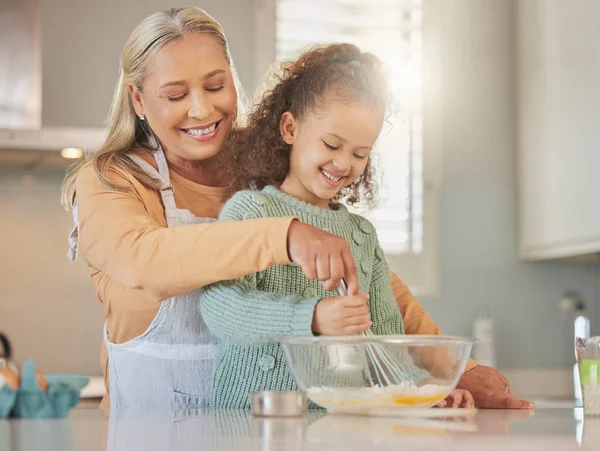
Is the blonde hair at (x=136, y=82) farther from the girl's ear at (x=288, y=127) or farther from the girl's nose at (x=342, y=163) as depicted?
the girl's nose at (x=342, y=163)

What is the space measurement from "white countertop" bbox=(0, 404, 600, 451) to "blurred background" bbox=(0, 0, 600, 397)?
2.04m

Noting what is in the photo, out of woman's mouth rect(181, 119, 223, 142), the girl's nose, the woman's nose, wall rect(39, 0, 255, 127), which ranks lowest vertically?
the girl's nose

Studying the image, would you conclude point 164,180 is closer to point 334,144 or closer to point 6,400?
point 334,144

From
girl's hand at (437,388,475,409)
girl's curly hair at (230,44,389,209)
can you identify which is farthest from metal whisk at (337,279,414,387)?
girl's curly hair at (230,44,389,209)

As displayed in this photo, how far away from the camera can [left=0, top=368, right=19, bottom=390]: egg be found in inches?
37.2

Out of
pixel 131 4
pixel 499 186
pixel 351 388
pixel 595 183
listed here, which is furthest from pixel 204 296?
pixel 499 186

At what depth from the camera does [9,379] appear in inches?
37.4

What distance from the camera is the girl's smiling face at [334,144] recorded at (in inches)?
52.6

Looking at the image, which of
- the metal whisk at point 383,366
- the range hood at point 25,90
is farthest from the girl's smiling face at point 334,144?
the range hood at point 25,90

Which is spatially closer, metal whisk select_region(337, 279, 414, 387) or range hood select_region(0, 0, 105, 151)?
metal whisk select_region(337, 279, 414, 387)

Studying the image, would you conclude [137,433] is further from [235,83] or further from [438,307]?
[438,307]

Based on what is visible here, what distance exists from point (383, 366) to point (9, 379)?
0.41 m

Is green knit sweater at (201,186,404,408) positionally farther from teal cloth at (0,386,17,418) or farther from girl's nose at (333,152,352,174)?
A: teal cloth at (0,386,17,418)

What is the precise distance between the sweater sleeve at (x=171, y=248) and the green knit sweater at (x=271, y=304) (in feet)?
0.18
